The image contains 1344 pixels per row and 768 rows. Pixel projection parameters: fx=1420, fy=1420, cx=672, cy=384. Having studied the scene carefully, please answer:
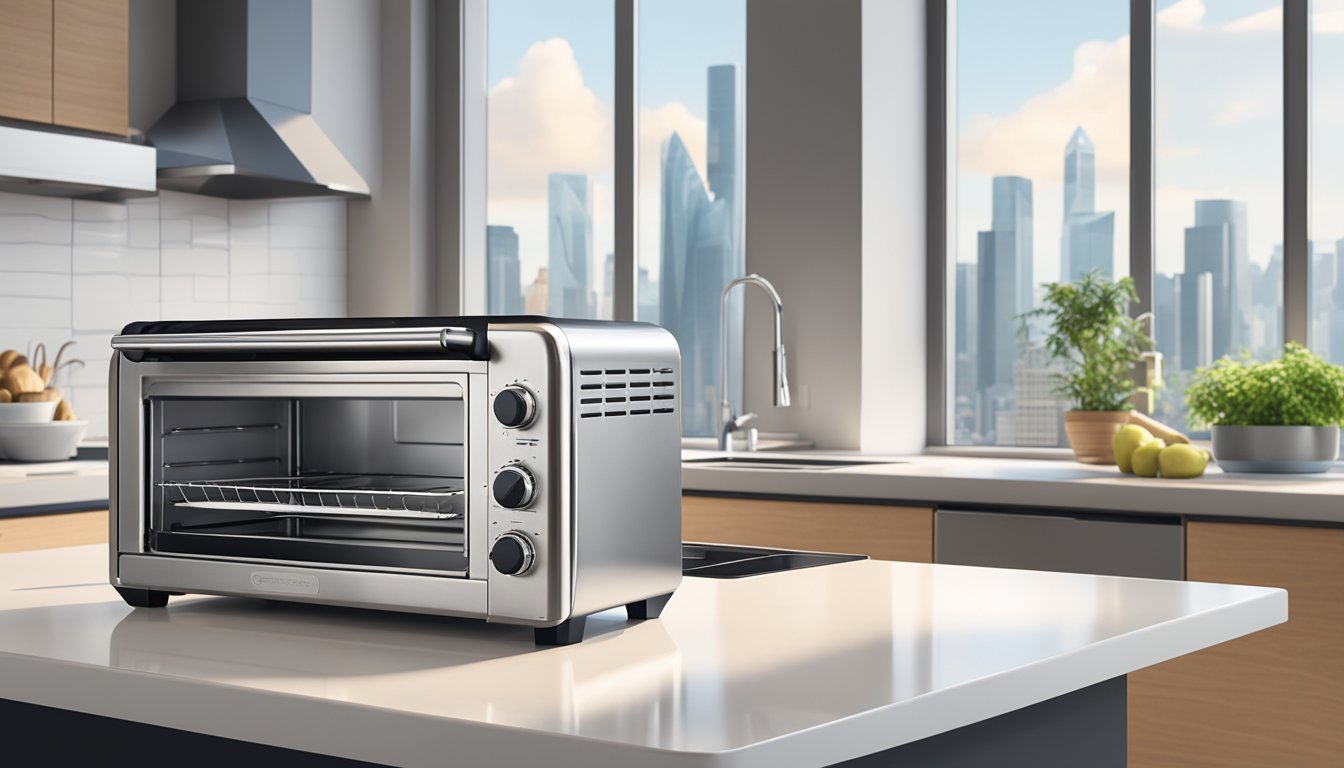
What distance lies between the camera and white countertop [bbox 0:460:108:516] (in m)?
3.03

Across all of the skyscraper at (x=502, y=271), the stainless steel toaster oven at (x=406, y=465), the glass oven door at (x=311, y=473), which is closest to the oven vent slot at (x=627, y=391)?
the stainless steel toaster oven at (x=406, y=465)

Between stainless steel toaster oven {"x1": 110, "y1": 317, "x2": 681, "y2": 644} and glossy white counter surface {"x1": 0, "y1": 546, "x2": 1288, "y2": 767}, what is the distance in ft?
0.15

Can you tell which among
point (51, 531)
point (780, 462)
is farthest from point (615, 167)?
point (51, 531)

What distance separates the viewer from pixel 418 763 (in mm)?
940

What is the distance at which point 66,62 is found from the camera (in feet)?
11.9

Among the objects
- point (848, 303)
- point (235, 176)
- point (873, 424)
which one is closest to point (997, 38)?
point (848, 303)

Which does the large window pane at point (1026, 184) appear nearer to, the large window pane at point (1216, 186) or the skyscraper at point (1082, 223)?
the skyscraper at point (1082, 223)

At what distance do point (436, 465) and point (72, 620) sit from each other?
38cm

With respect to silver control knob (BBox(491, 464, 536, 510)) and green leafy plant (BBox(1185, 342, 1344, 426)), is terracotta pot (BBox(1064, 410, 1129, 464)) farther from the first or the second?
silver control knob (BBox(491, 464, 536, 510))

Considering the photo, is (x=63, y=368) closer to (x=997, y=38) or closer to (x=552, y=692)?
(x=997, y=38)

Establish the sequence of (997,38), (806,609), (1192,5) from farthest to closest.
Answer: (997,38) → (1192,5) → (806,609)

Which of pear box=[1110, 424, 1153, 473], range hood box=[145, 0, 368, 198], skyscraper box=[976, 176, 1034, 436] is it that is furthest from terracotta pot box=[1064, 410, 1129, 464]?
range hood box=[145, 0, 368, 198]

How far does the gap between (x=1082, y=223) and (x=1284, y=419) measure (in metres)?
1.03

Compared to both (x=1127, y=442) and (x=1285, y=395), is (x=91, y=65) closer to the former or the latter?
(x=1127, y=442)
